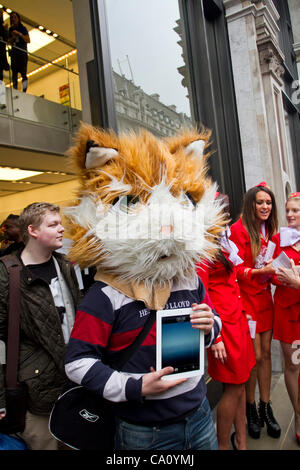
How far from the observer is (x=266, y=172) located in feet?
14.0

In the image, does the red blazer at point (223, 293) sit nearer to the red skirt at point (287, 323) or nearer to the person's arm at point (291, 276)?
the person's arm at point (291, 276)

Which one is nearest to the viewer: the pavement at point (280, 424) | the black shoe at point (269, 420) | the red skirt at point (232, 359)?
the red skirt at point (232, 359)

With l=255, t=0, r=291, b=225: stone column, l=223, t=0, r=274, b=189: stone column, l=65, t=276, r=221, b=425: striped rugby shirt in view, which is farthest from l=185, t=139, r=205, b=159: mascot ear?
l=255, t=0, r=291, b=225: stone column

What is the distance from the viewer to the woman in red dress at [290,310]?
104 inches

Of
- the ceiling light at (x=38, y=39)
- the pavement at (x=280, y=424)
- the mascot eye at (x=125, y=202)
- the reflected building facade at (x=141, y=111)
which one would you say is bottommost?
the pavement at (x=280, y=424)

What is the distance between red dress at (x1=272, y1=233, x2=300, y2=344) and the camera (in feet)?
8.77

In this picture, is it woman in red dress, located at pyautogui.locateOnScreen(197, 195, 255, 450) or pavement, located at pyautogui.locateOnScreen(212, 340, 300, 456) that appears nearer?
woman in red dress, located at pyautogui.locateOnScreen(197, 195, 255, 450)

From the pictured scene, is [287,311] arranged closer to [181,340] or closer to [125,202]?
[181,340]

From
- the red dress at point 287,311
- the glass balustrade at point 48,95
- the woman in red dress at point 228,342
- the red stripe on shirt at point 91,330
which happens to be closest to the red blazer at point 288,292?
the red dress at point 287,311

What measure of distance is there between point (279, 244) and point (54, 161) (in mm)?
6443

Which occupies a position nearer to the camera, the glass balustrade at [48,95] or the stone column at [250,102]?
the stone column at [250,102]

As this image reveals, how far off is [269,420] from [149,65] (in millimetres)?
3364

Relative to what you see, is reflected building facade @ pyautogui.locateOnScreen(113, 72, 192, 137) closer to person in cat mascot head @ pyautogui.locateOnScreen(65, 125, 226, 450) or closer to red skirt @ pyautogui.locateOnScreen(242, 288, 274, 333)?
person in cat mascot head @ pyautogui.locateOnScreen(65, 125, 226, 450)

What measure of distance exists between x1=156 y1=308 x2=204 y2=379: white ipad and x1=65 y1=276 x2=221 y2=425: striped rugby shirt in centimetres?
8
